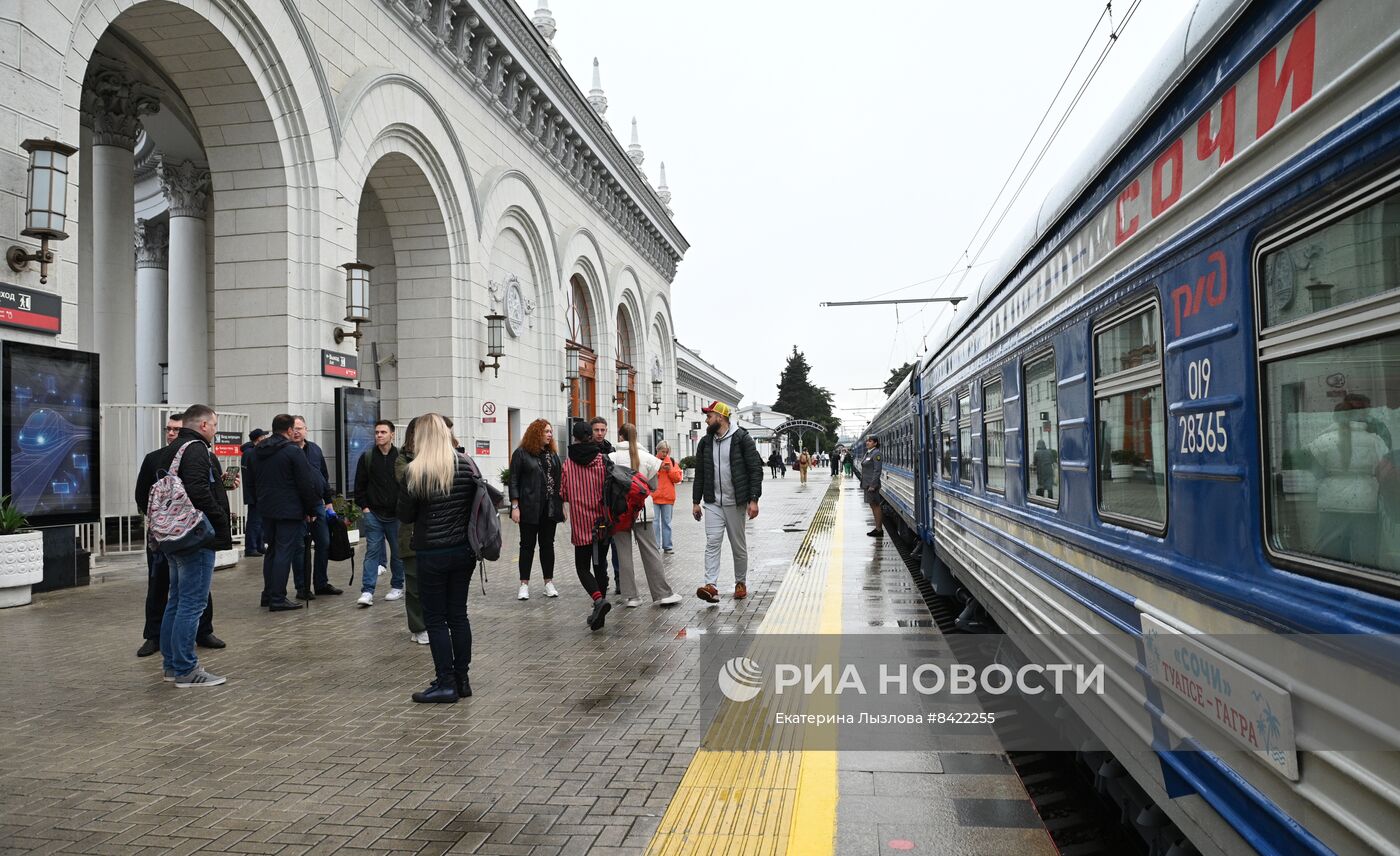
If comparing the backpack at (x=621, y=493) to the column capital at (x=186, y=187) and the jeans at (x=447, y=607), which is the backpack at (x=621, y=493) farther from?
the column capital at (x=186, y=187)

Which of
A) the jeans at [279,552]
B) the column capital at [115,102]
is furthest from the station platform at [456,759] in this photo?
the column capital at [115,102]

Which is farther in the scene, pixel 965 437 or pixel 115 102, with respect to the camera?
pixel 115 102

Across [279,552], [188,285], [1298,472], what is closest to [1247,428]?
[1298,472]

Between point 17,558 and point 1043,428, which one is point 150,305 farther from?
point 1043,428

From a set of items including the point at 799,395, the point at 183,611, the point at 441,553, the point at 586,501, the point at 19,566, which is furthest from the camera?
the point at 799,395

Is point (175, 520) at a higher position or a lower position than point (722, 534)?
higher

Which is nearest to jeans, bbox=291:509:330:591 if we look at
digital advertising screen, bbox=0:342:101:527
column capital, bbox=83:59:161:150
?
digital advertising screen, bbox=0:342:101:527

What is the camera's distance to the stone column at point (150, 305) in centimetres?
2222

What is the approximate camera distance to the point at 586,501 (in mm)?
8258

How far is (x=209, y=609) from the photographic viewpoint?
7.25m

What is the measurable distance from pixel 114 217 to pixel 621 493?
570 inches

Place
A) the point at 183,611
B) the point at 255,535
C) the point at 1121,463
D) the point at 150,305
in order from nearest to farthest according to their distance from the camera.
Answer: the point at 1121,463, the point at 183,611, the point at 255,535, the point at 150,305

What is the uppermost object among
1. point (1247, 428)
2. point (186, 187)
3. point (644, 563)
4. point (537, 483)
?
point (186, 187)

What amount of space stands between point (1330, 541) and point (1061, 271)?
254 cm
